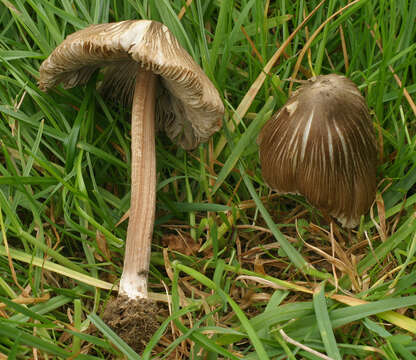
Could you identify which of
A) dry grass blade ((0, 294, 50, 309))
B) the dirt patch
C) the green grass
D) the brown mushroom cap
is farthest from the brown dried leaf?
dry grass blade ((0, 294, 50, 309))

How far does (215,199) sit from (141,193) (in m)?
0.48

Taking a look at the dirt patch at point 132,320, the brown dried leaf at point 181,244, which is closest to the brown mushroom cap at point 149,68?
the brown dried leaf at point 181,244

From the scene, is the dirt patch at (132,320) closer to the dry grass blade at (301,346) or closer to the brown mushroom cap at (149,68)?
the dry grass blade at (301,346)

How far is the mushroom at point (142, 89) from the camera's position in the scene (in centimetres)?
201

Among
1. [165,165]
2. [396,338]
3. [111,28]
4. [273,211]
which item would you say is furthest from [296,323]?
[111,28]

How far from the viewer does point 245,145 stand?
98.4 inches

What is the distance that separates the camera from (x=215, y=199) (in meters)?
2.62

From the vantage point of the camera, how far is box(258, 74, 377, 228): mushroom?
2.15m

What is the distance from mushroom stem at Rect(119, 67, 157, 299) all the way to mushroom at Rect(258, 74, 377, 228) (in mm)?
621

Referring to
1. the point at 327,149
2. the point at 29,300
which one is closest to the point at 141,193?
the point at 29,300

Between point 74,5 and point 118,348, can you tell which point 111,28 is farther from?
point 118,348

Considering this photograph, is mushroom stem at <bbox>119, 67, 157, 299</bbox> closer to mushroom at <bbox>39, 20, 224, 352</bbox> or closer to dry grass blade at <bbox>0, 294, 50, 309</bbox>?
mushroom at <bbox>39, 20, 224, 352</bbox>

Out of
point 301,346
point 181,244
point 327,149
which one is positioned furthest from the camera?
point 181,244

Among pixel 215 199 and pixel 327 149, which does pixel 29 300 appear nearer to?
pixel 215 199
